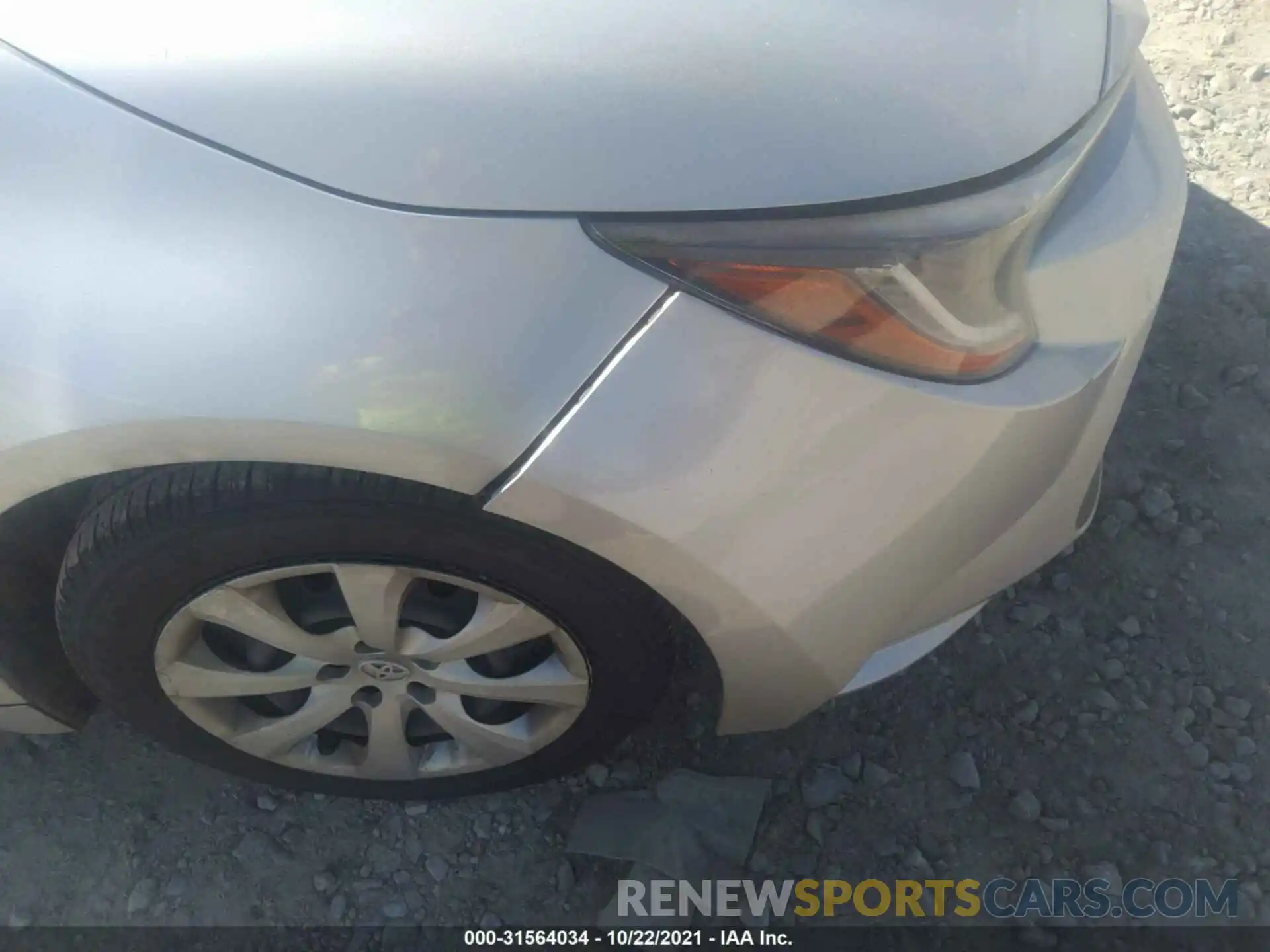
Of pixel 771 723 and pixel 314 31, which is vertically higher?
pixel 314 31

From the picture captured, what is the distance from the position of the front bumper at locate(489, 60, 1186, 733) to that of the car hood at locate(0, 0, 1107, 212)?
0.18 metres

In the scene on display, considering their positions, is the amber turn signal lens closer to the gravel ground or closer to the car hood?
the car hood

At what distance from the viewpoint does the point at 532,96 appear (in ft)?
3.85

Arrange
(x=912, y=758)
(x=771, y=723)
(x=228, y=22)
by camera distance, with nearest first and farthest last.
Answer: (x=228, y=22), (x=771, y=723), (x=912, y=758)

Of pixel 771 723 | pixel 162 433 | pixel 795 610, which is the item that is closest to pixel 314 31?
pixel 162 433

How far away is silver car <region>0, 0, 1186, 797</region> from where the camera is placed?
45.3 inches

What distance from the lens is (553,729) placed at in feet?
5.51

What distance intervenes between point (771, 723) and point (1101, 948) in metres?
0.71

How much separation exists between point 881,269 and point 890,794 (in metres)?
1.09

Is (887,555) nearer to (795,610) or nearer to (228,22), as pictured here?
(795,610)

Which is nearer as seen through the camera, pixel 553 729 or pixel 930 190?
pixel 930 190

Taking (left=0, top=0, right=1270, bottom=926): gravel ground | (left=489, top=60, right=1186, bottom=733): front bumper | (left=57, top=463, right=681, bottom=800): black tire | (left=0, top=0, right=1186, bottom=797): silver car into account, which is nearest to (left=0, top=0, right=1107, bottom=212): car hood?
(left=0, top=0, right=1186, bottom=797): silver car

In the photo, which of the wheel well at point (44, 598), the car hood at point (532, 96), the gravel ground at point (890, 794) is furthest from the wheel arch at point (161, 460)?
the gravel ground at point (890, 794)

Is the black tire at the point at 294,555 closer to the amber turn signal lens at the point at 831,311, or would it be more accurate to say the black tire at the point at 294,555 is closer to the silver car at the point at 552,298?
the silver car at the point at 552,298
